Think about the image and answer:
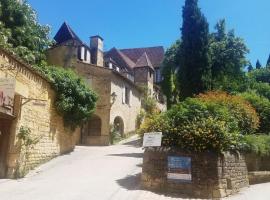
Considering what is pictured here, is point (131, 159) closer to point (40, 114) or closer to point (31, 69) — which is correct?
point (40, 114)

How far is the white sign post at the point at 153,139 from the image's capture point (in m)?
12.2

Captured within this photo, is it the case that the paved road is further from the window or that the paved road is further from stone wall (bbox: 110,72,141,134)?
the window

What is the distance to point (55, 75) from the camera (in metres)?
17.6

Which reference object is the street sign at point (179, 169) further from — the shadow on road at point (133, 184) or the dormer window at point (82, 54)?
the dormer window at point (82, 54)

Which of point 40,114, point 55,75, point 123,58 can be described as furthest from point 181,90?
point 123,58

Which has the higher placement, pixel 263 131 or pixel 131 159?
pixel 263 131

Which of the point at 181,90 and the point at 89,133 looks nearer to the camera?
the point at 181,90

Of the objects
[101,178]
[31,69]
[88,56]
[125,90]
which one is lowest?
[101,178]

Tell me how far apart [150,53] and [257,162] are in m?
39.4

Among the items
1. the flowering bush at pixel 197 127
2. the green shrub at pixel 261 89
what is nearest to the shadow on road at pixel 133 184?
the flowering bush at pixel 197 127

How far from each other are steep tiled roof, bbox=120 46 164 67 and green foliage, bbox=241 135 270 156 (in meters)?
36.3

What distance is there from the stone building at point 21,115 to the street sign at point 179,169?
18.2ft

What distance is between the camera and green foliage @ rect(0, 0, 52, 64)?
22.1m

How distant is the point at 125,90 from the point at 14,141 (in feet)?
56.8
